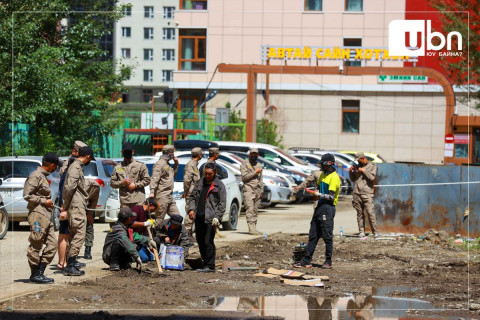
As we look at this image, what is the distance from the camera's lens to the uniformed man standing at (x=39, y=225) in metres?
10.9

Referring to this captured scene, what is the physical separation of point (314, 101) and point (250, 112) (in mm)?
9192

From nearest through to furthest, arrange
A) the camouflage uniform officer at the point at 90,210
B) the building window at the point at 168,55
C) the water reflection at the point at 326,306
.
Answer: the water reflection at the point at 326,306 < the camouflage uniform officer at the point at 90,210 < the building window at the point at 168,55

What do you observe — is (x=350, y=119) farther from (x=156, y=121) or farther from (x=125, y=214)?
(x=125, y=214)

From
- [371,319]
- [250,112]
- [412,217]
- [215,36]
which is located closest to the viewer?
[371,319]

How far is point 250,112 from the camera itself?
42062 mm

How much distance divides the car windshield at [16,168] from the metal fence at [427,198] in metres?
7.47

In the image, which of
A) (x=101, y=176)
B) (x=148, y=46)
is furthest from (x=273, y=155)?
(x=148, y=46)

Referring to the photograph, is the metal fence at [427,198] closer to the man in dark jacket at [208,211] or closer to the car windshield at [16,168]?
the man in dark jacket at [208,211]

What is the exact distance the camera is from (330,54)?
146 feet

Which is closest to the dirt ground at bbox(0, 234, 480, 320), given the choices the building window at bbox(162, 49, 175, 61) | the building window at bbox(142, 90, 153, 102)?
the building window at bbox(162, 49, 175, 61)

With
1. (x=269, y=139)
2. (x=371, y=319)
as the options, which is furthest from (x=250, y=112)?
(x=371, y=319)

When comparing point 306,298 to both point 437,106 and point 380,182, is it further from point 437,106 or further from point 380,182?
point 437,106

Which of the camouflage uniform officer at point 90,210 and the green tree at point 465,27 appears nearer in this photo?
the camouflage uniform officer at point 90,210

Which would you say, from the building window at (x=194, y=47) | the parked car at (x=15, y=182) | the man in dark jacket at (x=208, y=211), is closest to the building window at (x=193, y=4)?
the building window at (x=194, y=47)
